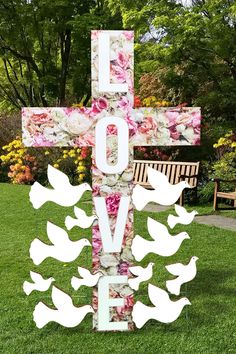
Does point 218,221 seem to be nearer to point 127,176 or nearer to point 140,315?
point 140,315

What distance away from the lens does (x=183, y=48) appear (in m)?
13.5

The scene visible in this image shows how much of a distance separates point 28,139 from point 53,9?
16.9 meters

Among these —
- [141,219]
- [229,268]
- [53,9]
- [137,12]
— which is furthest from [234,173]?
[53,9]

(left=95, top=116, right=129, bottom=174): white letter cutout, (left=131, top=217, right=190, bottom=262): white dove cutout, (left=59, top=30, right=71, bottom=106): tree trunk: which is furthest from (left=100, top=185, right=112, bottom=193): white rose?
(left=59, top=30, right=71, bottom=106): tree trunk

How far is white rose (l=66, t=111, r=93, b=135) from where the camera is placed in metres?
3.85

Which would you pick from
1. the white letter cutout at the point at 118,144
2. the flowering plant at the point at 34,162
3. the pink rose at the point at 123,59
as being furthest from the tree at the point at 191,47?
the white letter cutout at the point at 118,144

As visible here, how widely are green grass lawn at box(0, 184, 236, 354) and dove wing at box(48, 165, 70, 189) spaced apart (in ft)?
3.68

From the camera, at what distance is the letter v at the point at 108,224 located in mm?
3875

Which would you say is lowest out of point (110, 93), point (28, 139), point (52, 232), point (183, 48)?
point (52, 232)

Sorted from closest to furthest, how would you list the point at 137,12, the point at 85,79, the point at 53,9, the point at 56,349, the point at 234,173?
the point at 56,349, the point at 234,173, the point at 137,12, the point at 53,9, the point at 85,79

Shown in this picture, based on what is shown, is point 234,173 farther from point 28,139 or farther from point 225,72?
point 28,139

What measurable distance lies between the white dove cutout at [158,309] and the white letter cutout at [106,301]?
0.15 m

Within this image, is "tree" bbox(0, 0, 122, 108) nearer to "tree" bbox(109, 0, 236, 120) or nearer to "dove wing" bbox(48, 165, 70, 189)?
"tree" bbox(109, 0, 236, 120)

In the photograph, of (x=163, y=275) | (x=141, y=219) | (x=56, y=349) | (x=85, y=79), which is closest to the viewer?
(x=56, y=349)
